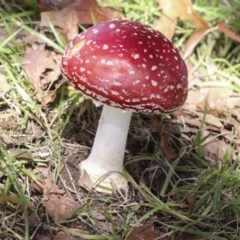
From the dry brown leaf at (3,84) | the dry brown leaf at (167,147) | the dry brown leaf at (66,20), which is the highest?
the dry brown leaf at (66,20)

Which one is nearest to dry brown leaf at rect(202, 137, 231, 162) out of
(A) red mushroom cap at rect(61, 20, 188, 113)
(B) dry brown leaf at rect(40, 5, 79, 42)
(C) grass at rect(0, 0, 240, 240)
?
(C) grass at rect(0, 0, 240, 240)

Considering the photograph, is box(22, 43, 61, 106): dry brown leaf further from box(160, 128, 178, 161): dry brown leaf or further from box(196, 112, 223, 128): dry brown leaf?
box(196, 112, 223, 128): dry brown leaf

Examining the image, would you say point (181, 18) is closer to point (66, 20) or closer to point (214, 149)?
point (66, 20)

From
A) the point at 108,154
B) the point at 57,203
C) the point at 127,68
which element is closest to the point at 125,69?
the point at 127,68

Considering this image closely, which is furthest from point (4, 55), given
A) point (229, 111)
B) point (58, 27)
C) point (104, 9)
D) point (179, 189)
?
point (229, 111)

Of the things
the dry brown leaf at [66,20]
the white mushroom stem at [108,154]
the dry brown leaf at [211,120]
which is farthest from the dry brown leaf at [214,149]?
the dry brown leaf at [66,20]

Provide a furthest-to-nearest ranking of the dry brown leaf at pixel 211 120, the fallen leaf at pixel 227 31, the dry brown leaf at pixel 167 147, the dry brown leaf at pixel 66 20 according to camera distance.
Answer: the fallen leaf at pixel 227 31 → the dry brown leaf at pixel 66 20 → the dry brown leaf at pixel 211 120 → the dry brown leaf at pixel 167 147

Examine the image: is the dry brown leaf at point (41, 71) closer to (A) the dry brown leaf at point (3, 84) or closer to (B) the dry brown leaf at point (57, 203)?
(A) the dry brown leaf at point (3, 84)

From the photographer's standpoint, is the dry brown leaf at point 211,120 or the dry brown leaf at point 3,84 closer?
the dry brown leaf at point 3,84
